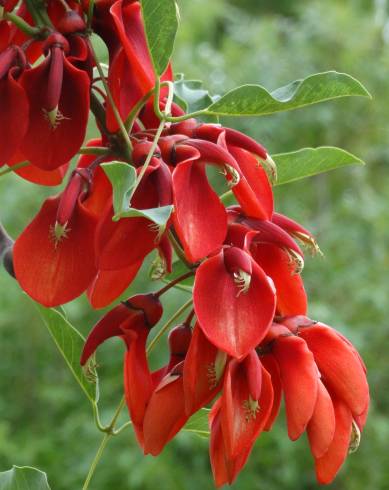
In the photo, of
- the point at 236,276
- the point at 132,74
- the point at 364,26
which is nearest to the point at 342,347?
the point at 236,276

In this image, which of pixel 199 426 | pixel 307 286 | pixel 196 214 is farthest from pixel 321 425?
pixel 307 286

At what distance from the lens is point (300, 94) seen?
66 cm

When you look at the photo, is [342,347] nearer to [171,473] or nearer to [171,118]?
[171,118]

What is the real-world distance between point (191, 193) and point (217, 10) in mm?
3577

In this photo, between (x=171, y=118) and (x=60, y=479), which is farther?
(x=60, y=479)

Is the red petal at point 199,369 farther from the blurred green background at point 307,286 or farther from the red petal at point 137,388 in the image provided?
the blurred green background at point 307,286

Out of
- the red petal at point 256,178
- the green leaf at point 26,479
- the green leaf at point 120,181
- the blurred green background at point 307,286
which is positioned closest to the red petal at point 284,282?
the red petal at point 256,178

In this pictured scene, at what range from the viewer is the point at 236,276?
1.89 feet

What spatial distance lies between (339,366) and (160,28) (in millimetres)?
239

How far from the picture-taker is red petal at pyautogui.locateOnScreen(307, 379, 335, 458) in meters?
0.59

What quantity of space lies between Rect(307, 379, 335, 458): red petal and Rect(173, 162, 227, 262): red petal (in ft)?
0.35

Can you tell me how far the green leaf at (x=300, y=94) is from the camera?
652 millimetres

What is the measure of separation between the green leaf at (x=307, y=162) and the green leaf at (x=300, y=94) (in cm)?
9

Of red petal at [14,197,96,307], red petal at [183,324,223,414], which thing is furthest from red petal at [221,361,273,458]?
red petal at [14,197,96,307]
